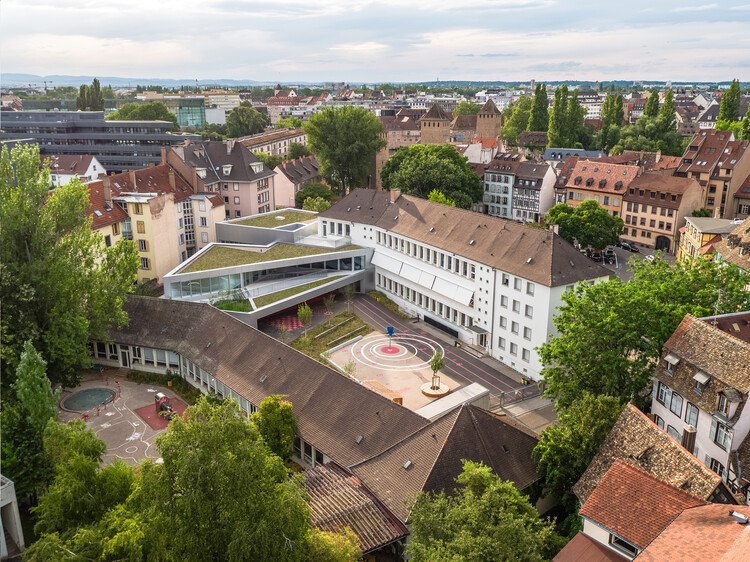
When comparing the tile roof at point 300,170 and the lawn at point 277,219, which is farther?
the tile roof at point 300,170

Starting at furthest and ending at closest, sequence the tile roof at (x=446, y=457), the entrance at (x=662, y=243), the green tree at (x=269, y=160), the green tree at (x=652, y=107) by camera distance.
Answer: the green tree at (x=652, y=107) < the green tree at (x=269, y=160) < the entrance at (x=662, y=243) < the tile roof at (x=446, y=457)

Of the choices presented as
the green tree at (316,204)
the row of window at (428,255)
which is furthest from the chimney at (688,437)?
the green tree at (316,204)

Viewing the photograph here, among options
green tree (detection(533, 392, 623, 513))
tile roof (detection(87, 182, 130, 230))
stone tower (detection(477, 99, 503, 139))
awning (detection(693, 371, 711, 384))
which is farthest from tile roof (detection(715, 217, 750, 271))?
stone tower (detection(477, 99, 503, 139))

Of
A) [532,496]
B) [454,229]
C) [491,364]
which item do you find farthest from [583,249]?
[532,496]

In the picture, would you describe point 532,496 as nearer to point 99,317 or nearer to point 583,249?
point 99,317

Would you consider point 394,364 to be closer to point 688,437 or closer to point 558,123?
→ point 688,437

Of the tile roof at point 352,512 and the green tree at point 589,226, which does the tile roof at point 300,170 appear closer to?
the green tree at point 589,226
